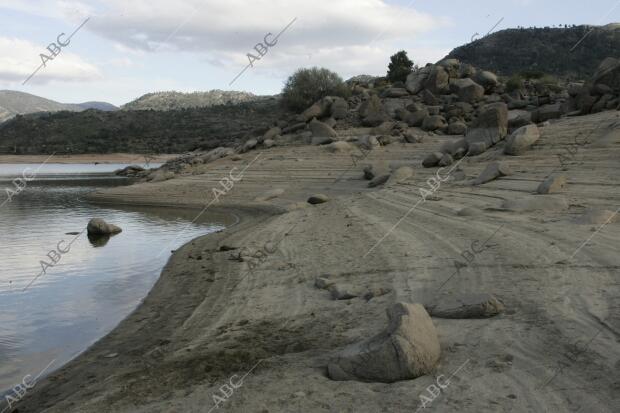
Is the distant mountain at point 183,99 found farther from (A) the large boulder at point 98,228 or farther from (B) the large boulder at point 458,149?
(A) the large boulder at point 98,228

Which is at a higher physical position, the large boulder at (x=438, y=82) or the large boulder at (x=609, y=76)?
the large boulder at (x=438, y=82)

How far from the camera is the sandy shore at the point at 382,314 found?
175 inches

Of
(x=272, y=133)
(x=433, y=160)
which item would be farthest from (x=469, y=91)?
(x=433, y=160)

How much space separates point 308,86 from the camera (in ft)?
134

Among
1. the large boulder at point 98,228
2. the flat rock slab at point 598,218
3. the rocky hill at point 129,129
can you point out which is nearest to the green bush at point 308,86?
the rocky hill at point 129,129

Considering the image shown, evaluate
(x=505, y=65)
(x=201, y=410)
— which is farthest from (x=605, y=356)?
(x=505, y=65)

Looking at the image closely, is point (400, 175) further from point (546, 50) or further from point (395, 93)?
point (546, 50)

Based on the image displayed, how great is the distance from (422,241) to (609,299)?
14.8ft

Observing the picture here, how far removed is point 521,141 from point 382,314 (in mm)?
12400

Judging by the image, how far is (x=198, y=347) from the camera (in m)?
6.36

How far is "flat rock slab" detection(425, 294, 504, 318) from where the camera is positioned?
5.85 meters

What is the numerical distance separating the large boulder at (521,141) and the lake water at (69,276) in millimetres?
8759

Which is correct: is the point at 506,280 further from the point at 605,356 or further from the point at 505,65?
the point at 505,65

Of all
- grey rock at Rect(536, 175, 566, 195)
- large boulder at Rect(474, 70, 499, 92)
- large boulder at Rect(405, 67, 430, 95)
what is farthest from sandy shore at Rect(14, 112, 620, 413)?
large boulder at Rect(405, 67, 430, 95)
